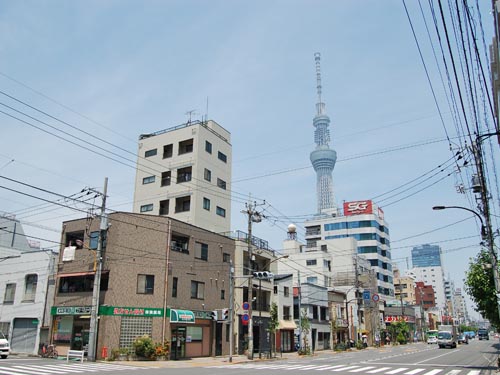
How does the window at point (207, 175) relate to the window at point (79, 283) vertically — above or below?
above

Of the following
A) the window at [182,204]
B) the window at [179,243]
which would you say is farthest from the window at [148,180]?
the window at [179,243]

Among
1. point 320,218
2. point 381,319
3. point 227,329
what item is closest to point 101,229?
point 227,329

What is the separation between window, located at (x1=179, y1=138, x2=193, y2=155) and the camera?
51.6 meters

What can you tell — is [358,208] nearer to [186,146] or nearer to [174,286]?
[186,146]

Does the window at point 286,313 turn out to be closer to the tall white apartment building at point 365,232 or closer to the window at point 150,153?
the window at point 150,153

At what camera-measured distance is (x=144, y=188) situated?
54250mm

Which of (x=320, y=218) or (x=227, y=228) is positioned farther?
(x=320, y=218)

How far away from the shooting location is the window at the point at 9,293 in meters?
40.5

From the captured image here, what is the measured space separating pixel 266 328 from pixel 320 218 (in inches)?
3003

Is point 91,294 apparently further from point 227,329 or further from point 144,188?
point 144,188

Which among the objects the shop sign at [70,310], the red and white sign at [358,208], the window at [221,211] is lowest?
the shop sign at [70,310]

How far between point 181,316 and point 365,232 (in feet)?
267

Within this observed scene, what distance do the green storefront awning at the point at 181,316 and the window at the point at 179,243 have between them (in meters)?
5.05

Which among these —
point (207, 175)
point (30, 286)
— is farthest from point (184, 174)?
point (30, 286)
